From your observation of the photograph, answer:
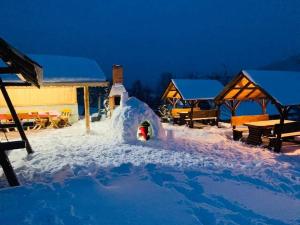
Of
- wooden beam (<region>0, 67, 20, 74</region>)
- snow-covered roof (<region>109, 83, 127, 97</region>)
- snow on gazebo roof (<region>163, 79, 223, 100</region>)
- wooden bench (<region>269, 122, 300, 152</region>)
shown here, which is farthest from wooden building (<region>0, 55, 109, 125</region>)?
wooden bench (<region>269, 122, 300, 152</region>)

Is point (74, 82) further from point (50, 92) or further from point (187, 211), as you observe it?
point (187, 211)

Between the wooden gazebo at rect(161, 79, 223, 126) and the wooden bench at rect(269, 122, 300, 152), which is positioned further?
the wooden gazebo at rect(161, 79, 223, 126)

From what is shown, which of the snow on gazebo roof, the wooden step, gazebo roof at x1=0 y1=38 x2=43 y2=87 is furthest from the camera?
the snow on gazebo roof

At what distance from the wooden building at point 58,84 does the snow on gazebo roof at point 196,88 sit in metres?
5.76

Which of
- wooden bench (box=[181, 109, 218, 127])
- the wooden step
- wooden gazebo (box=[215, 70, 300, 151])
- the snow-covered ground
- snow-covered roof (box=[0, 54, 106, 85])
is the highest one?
snow-covered roof (box=[0, 54, 106, 85])

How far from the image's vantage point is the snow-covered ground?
513 cm

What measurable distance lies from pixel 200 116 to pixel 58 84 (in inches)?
348

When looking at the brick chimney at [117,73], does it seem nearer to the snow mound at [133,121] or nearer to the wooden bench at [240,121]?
the snow mound at [133,121]

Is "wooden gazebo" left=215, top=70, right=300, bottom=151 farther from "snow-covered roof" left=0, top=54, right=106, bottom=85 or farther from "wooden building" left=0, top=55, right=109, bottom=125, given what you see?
"wooden building" left=0, top=55, right=109, bottom=125

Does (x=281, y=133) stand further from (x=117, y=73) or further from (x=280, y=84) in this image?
(x=117, y=73)

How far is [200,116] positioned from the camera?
18141mm

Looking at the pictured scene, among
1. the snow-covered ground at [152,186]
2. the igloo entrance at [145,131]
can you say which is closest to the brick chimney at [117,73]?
the igloo entrance at [145,131]

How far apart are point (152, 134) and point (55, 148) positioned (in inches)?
167

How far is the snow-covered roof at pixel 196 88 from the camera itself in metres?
18.8
